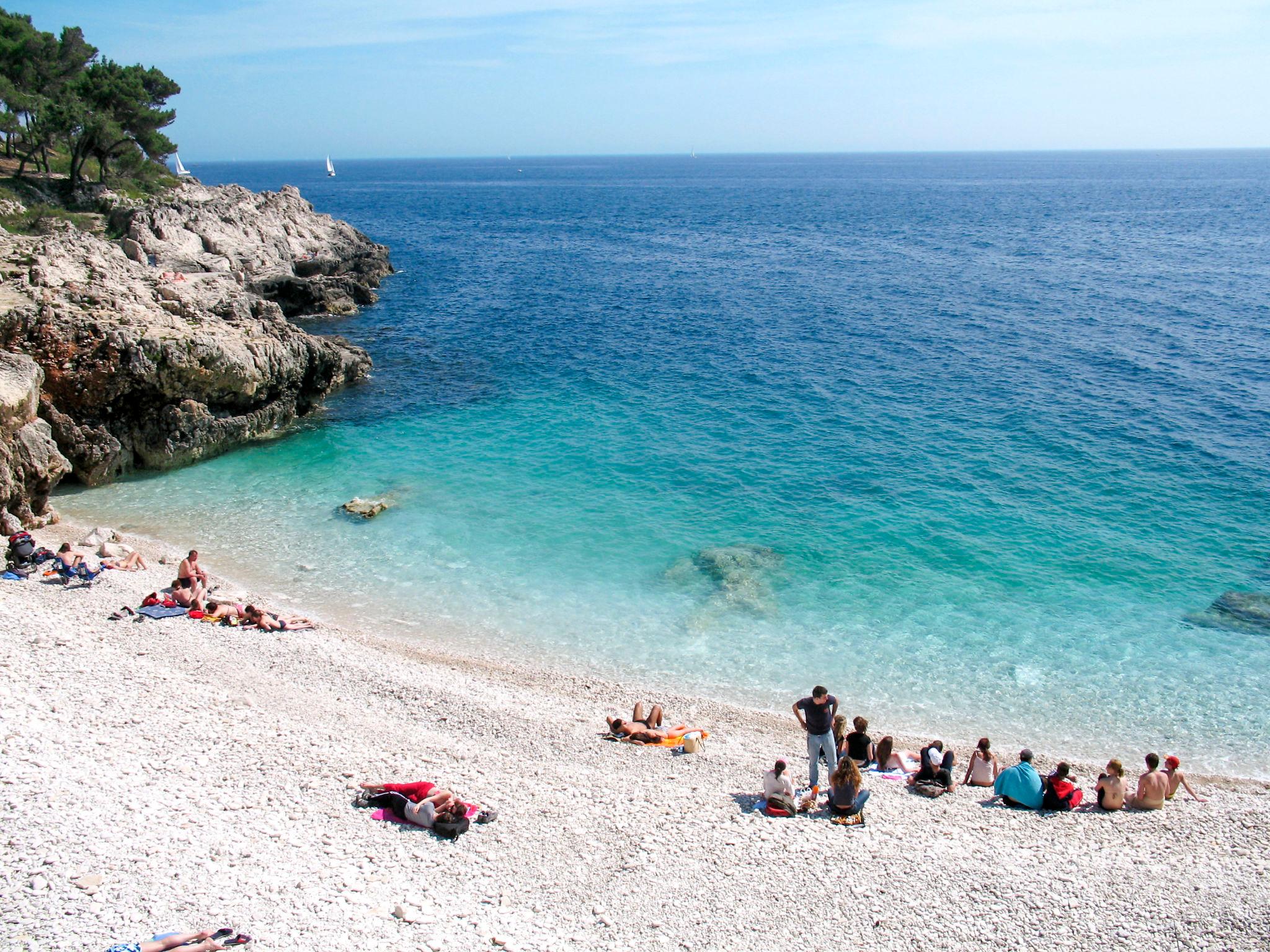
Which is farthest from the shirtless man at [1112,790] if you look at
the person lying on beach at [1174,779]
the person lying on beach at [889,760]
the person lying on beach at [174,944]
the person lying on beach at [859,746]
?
the person lying on beach at [174,944]

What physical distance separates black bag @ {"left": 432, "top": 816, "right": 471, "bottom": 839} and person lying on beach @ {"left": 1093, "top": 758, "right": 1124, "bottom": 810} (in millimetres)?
11786

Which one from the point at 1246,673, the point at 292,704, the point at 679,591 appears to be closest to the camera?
the point at 292,704

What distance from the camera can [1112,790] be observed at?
600 inches

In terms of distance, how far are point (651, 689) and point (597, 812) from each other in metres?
6.15

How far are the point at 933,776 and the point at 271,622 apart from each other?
54.0 feet

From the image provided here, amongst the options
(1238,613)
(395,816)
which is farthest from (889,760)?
(1238,613)

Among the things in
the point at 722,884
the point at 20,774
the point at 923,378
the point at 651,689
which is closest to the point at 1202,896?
the point at 722,884

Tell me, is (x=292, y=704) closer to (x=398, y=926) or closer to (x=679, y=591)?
(x=398, y=926)

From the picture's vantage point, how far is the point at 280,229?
69.6 meters

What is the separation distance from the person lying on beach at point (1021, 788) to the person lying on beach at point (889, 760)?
5.42 ft

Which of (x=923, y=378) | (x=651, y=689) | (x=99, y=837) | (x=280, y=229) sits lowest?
(x=651, y=689)

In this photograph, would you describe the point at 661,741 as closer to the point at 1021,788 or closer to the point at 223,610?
the point at 1021,788

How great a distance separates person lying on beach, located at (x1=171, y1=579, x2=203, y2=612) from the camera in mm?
21469

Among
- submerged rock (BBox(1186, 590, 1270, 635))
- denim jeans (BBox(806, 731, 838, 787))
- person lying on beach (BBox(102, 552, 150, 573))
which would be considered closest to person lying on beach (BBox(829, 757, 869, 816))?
denim jeans (BBox(806, 731, 838, 787))
